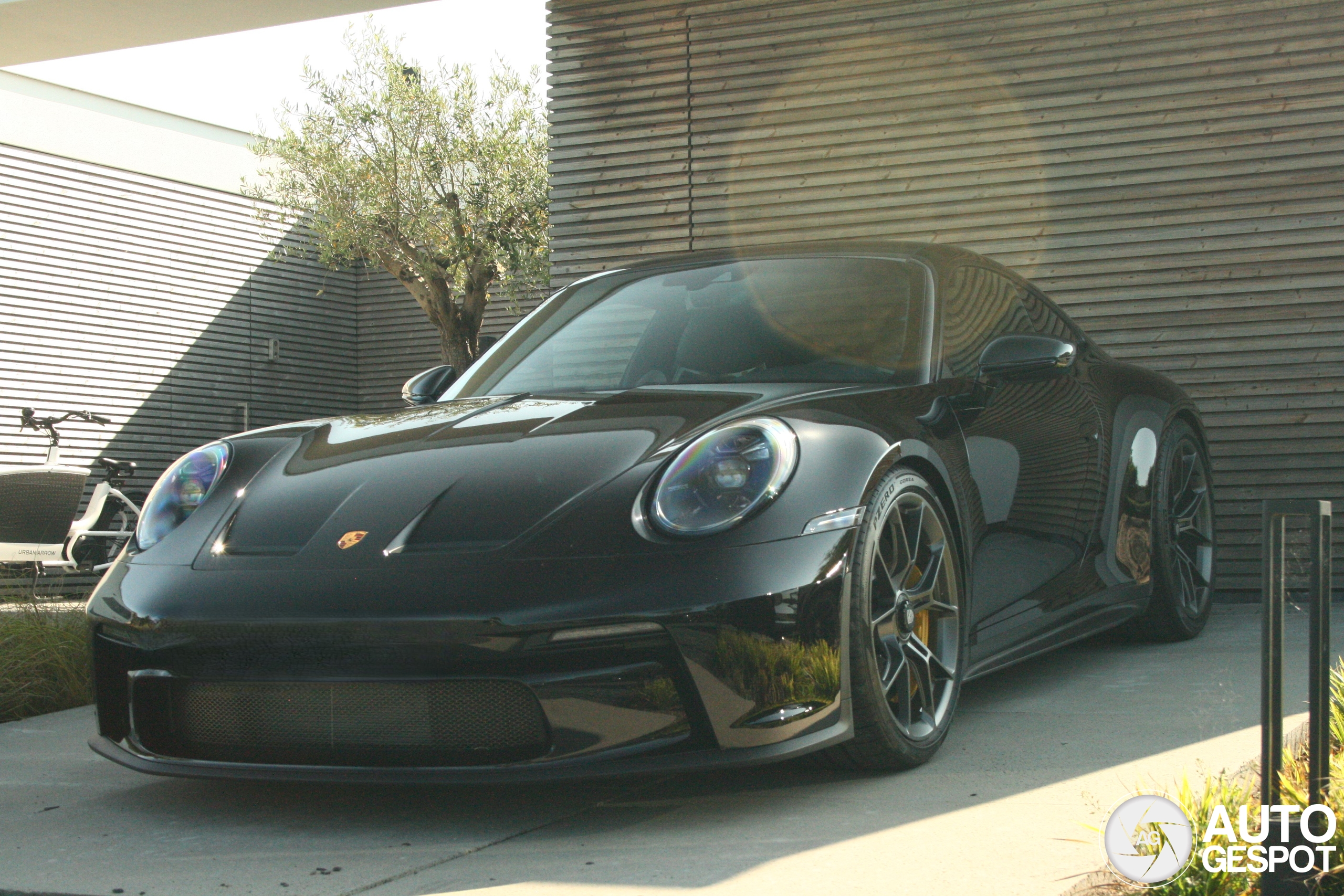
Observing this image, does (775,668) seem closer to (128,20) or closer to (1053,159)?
(1053,159)

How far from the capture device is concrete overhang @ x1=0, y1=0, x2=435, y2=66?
332 inches

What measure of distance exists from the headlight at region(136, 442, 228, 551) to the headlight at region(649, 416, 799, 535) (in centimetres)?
115

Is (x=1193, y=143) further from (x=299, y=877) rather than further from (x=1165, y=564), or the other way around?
(x=299, y=877)

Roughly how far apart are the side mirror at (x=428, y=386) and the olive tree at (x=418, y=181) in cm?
1208

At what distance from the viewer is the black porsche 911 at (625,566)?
2.54 meters

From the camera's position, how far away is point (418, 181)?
54.1 feet

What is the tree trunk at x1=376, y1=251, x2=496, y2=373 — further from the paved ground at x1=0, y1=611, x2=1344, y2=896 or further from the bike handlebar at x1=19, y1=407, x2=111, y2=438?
the paved ground at x1=0, y1=611, x2=1344, y2=896

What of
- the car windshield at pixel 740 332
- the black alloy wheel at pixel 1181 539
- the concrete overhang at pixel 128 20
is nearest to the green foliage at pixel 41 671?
the car windshield at pixel 740 332

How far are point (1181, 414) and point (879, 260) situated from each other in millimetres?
1697

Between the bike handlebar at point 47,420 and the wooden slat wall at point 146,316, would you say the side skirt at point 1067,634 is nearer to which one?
the bike handlebar at point 47,420

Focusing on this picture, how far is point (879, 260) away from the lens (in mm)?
3938

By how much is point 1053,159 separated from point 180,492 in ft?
15.9

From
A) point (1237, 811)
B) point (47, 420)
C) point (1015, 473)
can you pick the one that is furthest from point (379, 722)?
point (47, 420)

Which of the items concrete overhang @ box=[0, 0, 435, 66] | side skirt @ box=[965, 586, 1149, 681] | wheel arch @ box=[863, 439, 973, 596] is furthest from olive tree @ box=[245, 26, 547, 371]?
wheel arch @ box=[863, 439, 973, 596]
